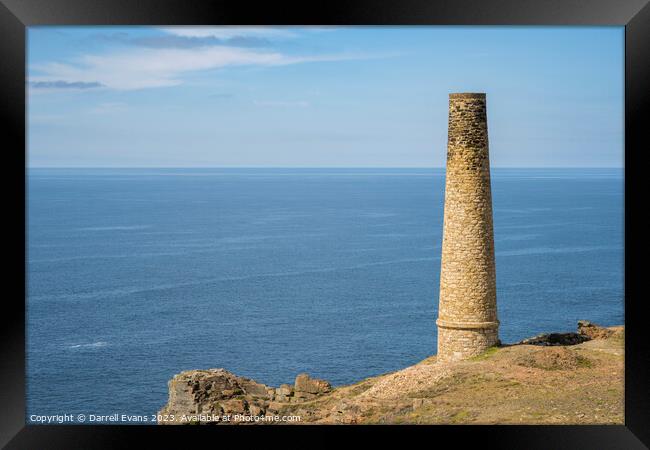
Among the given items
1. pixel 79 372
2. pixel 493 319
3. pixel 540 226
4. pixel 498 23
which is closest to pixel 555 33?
pixel 540 226

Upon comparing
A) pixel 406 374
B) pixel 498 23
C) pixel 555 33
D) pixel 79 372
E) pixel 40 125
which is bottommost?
pixel 79 372

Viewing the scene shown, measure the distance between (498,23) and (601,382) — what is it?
1308 cm

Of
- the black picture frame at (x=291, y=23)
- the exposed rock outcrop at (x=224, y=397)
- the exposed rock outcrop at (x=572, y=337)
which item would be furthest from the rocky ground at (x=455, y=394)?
the black picture frame at (x=291, y=23)

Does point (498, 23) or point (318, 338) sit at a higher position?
point (498, 23)

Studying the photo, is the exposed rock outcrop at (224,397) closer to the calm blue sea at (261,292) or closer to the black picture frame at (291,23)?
the black picture frame at (291,23)

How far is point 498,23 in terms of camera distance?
2066 centimetres

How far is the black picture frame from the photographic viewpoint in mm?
20188

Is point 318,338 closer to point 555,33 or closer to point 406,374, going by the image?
point 406,374

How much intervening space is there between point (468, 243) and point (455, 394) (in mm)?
5629

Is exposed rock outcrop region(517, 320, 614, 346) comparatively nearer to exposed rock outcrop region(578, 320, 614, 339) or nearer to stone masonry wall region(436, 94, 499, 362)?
exposed rock outcrop region(578, 320, 614, 339)

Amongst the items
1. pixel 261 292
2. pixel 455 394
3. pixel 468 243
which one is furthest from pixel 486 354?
pixel 261 292

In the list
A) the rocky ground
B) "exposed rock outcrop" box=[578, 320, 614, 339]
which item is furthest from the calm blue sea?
"exposed rock outcrop" box=[578, 320, 614, 339]

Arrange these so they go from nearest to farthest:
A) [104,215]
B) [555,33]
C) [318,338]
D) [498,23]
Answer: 1. [498,23]
2. [318,338]
3. [555,33]
4. [104,215]

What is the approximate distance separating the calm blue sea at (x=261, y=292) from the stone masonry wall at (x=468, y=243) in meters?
25.1
